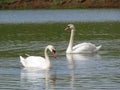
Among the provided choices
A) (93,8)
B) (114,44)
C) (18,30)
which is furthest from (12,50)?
(93,8)

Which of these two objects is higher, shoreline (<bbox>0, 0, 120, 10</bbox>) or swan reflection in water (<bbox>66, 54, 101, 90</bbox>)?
swan reflection in water (<bbox>66, 54, 101, 90</bbox>)

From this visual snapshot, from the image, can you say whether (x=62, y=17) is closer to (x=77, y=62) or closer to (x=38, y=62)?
(x=77, y=62)

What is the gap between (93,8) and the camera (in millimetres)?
79500

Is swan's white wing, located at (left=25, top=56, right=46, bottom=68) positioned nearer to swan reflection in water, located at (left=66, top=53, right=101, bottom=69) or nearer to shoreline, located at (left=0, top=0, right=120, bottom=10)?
swan reflection in water, located at (left=66, top=53, right=101, bottom=69)

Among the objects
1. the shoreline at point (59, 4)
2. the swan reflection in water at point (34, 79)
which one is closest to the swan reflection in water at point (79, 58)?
the swan reflection in water at point (34, 79)

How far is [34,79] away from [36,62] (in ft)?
8.11

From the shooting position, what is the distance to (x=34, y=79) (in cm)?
2041

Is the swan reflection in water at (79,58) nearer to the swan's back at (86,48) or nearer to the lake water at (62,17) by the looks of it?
the swan's back at (86,48)

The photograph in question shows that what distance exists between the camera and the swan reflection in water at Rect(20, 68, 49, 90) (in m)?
19.1

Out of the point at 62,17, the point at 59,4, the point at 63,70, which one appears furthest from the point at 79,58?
the point at 59,4

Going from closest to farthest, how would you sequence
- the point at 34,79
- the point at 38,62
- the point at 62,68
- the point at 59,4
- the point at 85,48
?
the point at 34,79
the point at 62,68
the point at 38,62
the point at 85,48
the point at 59,4

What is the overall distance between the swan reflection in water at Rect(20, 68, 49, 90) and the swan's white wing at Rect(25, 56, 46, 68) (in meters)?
0.18

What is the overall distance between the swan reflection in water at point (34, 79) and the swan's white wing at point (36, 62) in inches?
7.2

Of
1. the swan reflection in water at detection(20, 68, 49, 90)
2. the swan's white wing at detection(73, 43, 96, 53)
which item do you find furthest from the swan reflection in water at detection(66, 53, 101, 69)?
the swan reflection in water at detection(20, 68, 49, 90)
